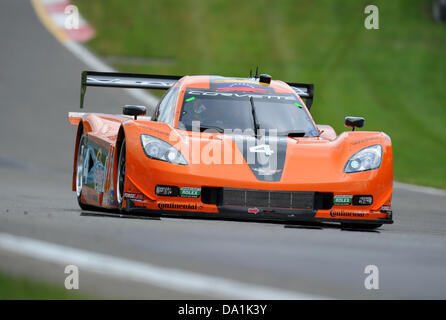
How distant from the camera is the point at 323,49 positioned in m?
27.8

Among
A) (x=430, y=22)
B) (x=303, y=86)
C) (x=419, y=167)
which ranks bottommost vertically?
(x=419, y=167)

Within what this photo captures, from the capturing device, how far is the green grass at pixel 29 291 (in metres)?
3.63

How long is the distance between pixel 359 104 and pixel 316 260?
722 inches

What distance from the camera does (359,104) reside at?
909 inches

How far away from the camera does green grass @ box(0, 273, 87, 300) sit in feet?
11.9

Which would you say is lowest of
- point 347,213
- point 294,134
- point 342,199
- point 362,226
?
point 362,226

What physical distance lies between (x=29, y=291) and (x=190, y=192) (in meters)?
3.69

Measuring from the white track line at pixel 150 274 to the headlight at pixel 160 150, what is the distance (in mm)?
2795

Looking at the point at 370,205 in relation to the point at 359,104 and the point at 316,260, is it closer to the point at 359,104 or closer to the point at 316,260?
the point at 316,260

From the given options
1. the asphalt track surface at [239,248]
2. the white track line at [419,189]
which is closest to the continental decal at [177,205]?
the asphalt track surface at [239,248]

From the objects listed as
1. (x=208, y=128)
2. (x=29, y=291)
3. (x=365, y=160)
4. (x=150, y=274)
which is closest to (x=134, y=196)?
(x=208, y=128)

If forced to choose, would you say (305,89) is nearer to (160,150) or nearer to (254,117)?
(254,117)

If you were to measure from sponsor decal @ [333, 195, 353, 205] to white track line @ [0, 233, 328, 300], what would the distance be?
10.6 ft
